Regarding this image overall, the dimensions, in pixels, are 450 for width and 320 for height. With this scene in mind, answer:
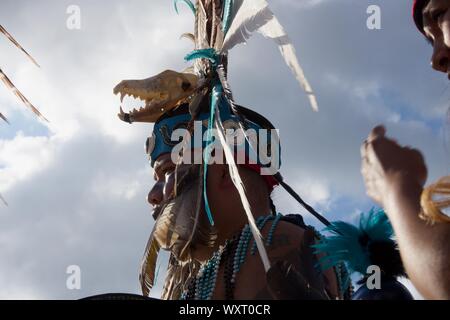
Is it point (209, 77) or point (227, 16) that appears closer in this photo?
point (227, 16)

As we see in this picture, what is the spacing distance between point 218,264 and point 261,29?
1.08 m

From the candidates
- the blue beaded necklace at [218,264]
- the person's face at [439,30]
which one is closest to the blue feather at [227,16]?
the blue beaded necklace at [218,264]

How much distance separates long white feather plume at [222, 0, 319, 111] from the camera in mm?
2324

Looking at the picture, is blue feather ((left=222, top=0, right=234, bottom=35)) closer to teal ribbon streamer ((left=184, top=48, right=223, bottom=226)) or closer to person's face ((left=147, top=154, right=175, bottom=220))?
teal ribbon streamer ((left=184, top=48, right=223, bottom=226))

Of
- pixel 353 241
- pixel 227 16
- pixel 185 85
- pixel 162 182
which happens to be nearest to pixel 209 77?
pixel 185 85

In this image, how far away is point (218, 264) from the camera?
3018 mm

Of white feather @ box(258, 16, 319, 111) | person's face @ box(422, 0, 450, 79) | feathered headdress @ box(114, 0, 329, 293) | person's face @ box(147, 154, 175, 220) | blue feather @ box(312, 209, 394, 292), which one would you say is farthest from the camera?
person's face @ box(147, 154, 175, 220)

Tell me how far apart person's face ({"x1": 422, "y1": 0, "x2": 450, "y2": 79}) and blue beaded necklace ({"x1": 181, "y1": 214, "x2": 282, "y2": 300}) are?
1279 millimetres

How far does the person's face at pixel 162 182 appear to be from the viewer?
343cm

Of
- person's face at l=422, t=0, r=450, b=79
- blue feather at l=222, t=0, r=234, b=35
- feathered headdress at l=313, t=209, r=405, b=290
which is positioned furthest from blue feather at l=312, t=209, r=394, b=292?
blue feather at l=222, t=0, r=234, b=35

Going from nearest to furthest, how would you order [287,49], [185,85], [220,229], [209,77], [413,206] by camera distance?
[413,206], [287,49], [220,229], [209,77], [185,85]

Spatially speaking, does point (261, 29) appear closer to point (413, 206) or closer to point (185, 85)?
point (185, 85)
